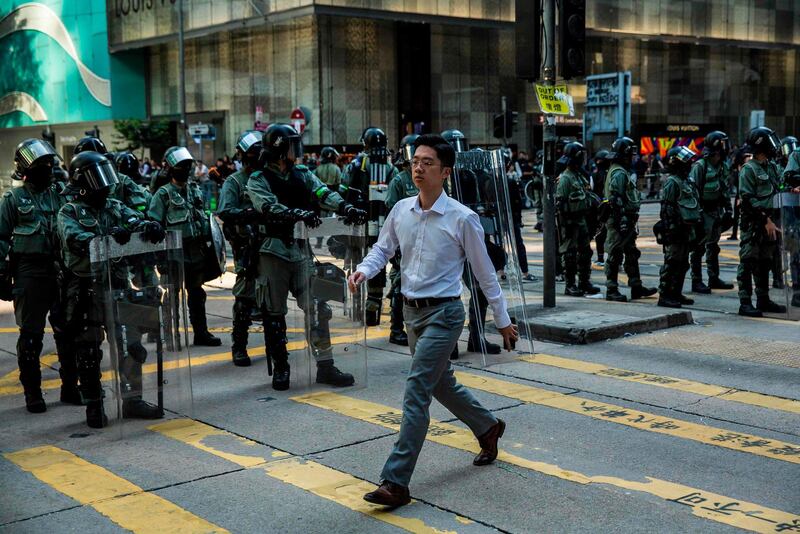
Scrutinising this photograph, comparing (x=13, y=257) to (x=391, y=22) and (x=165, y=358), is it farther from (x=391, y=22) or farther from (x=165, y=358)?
(x=391, y=22)

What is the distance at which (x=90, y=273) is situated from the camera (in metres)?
6.80

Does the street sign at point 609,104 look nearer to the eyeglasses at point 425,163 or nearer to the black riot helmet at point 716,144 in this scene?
the black riot helmet at point 716,144

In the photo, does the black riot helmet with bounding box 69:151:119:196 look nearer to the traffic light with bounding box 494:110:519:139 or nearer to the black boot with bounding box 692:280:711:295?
the black boot with bounding box 692:280:711:295

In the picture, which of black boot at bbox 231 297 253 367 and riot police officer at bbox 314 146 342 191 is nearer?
black boot at bbox 231 297 253 367

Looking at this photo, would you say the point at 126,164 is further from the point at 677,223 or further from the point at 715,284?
the point at 715,284

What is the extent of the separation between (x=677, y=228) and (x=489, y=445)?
621cm

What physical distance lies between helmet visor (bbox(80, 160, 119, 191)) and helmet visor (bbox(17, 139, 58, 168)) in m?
0.58

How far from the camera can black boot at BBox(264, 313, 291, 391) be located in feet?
24.8

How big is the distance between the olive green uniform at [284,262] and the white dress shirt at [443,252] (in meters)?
2.17

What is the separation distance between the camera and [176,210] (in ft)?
30.8

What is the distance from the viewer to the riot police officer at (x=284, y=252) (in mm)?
7449

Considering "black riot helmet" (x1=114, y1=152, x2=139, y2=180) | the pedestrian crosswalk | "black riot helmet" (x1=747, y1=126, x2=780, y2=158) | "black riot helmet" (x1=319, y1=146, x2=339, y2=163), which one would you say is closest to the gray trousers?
the pedestrian crosswalk

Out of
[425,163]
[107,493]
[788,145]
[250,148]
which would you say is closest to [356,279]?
[425,163]

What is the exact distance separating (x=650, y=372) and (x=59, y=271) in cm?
471
